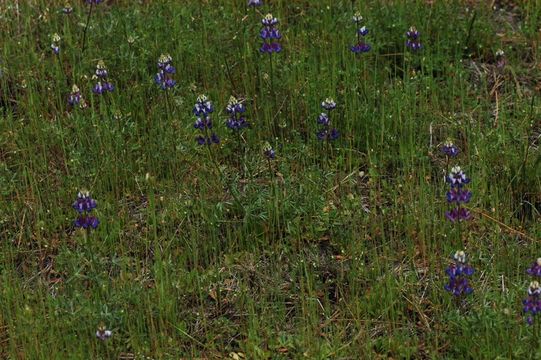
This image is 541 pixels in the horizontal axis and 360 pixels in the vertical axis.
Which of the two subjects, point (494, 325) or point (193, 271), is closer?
point (494, 325)

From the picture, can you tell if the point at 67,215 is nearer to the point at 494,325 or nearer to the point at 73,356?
the point at 73,356

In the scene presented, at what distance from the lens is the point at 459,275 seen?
13.7 ft

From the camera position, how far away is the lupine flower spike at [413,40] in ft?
19.5

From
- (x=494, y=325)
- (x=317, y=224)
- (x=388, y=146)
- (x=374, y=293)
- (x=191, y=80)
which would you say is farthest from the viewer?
(x=191, y=80)

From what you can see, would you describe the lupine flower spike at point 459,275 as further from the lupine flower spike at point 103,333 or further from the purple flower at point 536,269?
the lupine flower spike at point 103,333

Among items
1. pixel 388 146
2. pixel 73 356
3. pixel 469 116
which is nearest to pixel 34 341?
pixel 73 356

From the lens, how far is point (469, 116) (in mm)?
5730

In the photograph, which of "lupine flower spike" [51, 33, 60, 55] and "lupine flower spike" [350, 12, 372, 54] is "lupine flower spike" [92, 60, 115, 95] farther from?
"lupine flower spike" [350, 12, 372, 54]

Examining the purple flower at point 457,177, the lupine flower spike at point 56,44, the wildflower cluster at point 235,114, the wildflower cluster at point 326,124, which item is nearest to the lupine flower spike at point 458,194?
the purple flower at point 457,177

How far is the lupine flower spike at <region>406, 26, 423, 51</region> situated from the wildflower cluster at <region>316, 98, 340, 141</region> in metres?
0.85

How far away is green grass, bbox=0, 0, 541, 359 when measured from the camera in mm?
4383

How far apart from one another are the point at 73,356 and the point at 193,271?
0.79 m

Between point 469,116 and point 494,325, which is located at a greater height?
point 469,116

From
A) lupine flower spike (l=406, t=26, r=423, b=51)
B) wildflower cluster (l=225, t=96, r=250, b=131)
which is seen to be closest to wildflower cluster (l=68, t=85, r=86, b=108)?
wildflower cluster (l=225, t=96, r=250, b=131)
